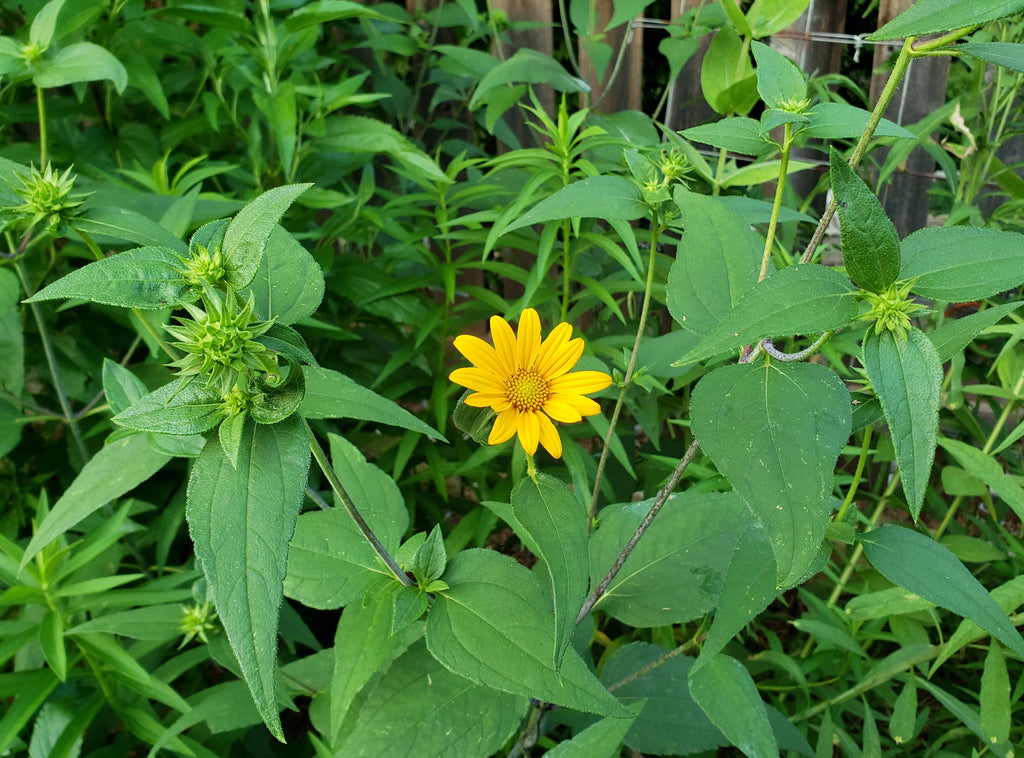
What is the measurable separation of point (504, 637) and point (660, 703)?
0.33 metres

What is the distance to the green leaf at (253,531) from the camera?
43 centimetres

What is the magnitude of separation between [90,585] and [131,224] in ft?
1.56

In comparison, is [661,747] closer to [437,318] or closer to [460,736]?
[460,736]

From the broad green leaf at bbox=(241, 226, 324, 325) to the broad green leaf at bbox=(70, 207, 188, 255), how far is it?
0.32 ft

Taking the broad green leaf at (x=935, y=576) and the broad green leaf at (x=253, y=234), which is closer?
the broad green leaf at (x=253, y=234)

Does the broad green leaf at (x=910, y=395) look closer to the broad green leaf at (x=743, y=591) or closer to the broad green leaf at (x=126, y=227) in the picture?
the broad green leaf at (x=743, y=591)

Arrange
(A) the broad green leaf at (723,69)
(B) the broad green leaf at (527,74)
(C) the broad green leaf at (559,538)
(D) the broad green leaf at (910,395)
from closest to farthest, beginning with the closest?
(D) the broad green leaf at (910,395)
(C) the broad green leaf at (559,538)
(A) the broad green leaf at (723,69)
(B) the broad green leaf at (527,74)

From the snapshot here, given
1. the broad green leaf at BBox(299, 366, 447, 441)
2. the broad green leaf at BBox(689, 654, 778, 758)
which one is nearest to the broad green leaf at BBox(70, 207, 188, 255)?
the broad green leaf at BBox(299, 366, 447, 441)

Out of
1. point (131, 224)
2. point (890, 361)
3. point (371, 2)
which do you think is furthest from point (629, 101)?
point (890, 361)

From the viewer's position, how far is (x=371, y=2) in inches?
86.0


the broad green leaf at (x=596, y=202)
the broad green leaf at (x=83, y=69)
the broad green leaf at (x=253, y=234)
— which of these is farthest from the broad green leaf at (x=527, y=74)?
the broad green leaf at (x=253, y=234)

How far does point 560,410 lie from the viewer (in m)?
0.61

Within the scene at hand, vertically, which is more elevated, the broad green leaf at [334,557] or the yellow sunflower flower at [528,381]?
the yellow sunflower flower at [528,381]

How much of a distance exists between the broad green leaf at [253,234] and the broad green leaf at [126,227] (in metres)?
0.19
